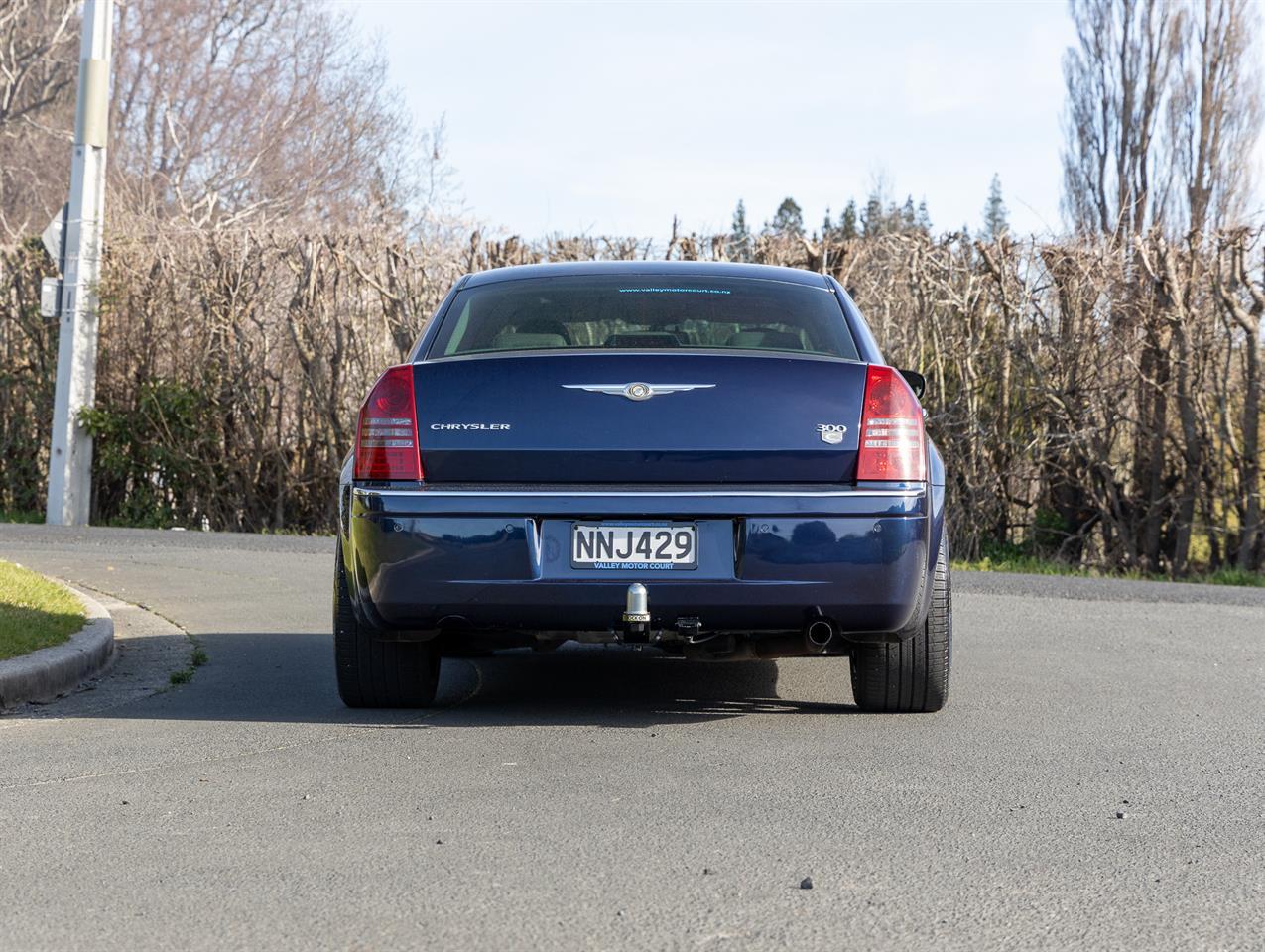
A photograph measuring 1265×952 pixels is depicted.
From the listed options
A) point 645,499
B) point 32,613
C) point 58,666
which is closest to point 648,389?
point 645,499

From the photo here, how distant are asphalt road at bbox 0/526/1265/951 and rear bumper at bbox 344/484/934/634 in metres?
0.47

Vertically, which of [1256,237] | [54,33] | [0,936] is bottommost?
[0,936]

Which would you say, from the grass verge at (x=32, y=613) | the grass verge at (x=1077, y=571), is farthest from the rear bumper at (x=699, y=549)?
the grass verge at (x=1077, y=571)

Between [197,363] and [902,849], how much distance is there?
40.1ft

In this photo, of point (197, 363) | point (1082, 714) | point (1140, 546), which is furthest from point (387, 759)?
point (197, 363)

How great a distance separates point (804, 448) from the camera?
5.31 m

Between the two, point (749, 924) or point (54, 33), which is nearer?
point (749, 924)

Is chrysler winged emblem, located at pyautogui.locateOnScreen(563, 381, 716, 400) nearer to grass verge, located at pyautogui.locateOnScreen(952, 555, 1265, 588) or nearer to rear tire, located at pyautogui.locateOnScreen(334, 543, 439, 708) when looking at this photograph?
rear tire, located at pyautogui.locateOnScreen(334, 543, 439, 708)

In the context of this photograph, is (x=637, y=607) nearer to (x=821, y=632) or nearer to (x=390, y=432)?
(x=821, y=632)

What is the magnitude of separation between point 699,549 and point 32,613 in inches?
152

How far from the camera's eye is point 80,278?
48.9 ft

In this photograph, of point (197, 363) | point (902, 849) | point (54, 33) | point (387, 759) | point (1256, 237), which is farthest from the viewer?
point (54, 33)

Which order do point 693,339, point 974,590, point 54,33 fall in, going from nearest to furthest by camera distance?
point 693,339
point 974,590
point 54,33

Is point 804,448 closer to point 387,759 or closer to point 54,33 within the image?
point 387,759
